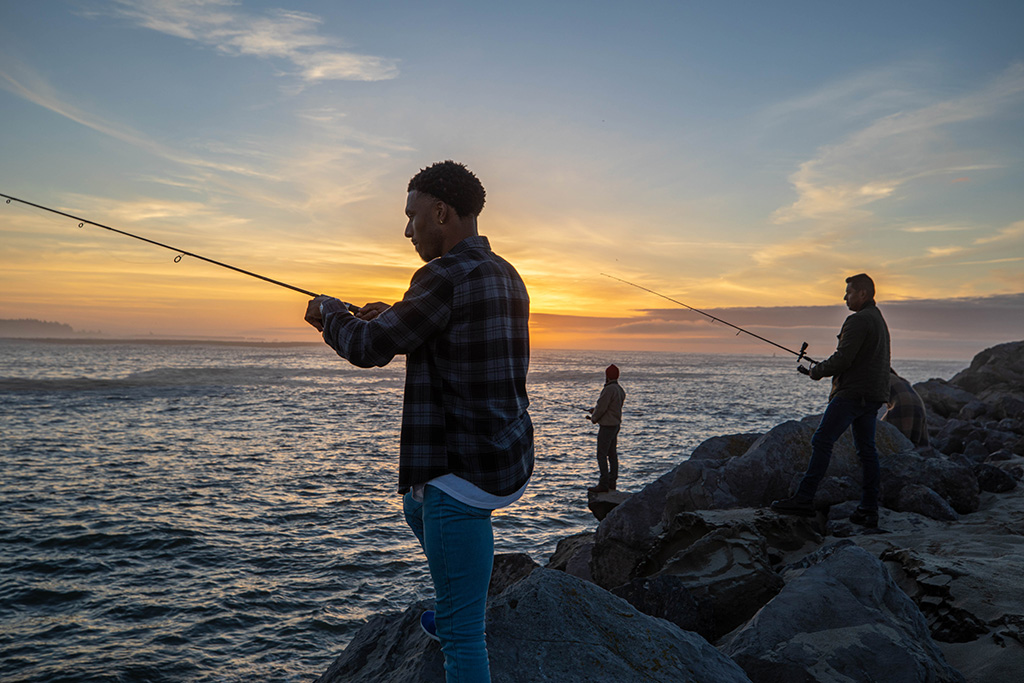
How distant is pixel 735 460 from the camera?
844cm

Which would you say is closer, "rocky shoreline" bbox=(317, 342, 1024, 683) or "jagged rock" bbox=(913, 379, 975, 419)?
"rocky shoreline" bbox=(317, 342, 1024, 683)

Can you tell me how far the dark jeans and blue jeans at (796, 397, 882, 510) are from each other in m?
7.33

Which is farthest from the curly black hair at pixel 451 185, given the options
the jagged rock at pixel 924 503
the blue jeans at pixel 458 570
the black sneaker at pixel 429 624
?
the jagged rock at pixel 924 503

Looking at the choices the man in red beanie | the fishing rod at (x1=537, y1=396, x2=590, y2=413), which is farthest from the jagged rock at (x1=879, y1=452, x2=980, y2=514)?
the fishing rod at (x1=537, y1=396, x2=590, y2=413)

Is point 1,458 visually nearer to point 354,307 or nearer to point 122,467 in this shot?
point 122,467

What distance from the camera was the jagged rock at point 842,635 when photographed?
3.51 meters

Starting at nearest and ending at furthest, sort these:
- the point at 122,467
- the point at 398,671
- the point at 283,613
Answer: the point at 398,671, the point at 283,613, the point at 122,467

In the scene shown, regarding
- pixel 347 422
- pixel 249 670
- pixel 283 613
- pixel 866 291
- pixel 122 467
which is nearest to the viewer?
pixel 866 291

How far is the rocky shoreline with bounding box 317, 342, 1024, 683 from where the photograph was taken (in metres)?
3.04

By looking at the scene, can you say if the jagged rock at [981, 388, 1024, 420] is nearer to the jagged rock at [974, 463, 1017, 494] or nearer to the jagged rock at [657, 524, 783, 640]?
the jagged rock at [974, 463, 1017, 494]

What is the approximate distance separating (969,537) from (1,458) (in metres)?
22.6

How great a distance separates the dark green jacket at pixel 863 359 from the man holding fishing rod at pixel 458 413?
5.19 meters

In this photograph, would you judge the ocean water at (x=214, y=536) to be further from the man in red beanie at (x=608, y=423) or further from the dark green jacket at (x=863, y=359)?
the dark green jacket at (x=863, y=359)

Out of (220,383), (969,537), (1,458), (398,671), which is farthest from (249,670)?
(220,383)
